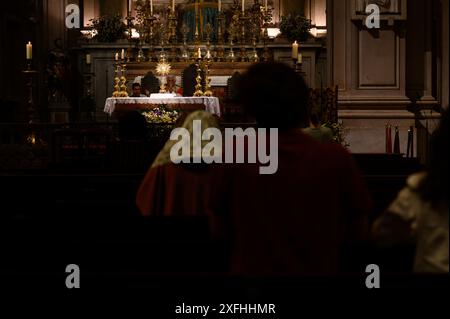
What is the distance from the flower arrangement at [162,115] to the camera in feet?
55.8

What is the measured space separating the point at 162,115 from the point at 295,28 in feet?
20.9

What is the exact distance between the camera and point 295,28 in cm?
2258

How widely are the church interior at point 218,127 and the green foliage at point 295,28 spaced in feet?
0.14

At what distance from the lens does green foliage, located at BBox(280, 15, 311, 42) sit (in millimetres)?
22562

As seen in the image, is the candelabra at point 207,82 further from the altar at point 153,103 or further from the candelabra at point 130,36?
the candelabra at point 130,36

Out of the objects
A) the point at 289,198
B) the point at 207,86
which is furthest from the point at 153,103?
the point at 289,198

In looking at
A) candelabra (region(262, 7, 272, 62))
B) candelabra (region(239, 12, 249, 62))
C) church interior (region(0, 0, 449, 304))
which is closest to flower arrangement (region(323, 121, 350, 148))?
church interior (region(0, 0, 449, 304))

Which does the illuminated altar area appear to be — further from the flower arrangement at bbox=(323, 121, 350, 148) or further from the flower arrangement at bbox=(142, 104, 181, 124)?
the flower arrangement at bbox=(323, 121, 350, 148)

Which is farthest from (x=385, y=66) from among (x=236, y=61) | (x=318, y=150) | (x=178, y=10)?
(x=318, y=150)

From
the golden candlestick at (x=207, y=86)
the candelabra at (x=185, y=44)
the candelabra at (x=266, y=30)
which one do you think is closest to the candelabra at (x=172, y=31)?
the candelabra at (x=185, y=44)

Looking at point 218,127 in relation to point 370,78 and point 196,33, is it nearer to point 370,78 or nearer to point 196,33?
point 370,78

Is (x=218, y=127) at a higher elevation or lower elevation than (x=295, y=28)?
lower

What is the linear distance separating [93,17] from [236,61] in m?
4.14
